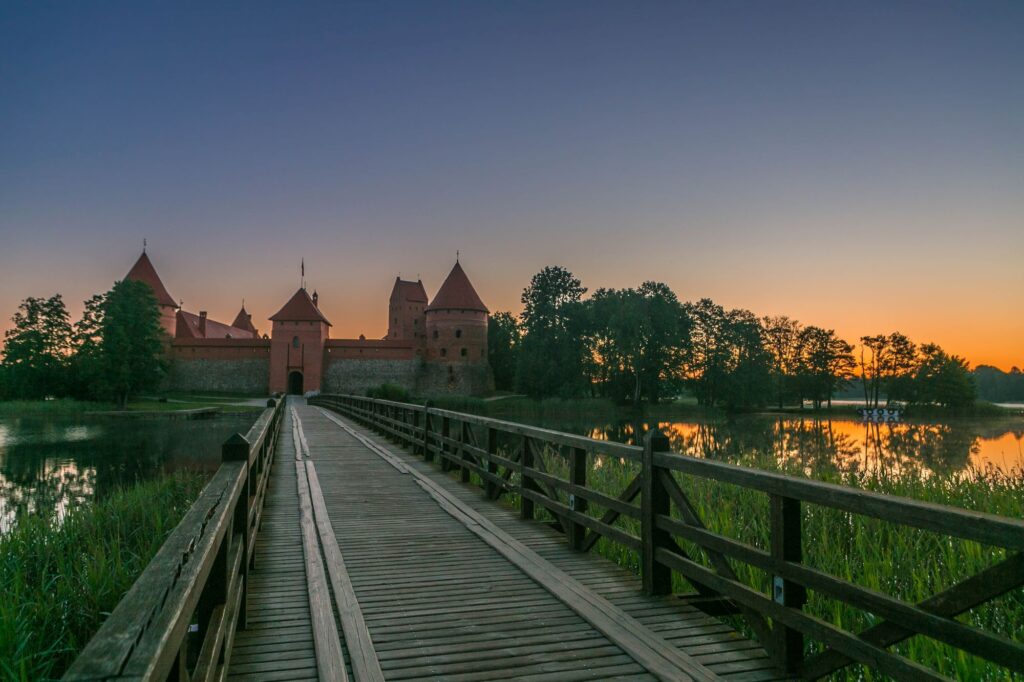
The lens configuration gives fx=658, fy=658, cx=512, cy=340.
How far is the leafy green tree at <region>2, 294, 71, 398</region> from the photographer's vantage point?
123 ft

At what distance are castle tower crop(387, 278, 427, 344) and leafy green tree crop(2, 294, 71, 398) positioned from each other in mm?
31171

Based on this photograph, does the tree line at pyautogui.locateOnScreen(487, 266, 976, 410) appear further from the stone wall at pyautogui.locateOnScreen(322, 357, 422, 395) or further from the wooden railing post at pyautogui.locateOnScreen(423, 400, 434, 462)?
the wooden railing post at pyautogui.locateOnScreen(423, 400, 434, 462)

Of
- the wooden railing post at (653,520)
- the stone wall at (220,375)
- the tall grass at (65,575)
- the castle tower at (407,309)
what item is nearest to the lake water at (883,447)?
the wooden railing post at (653,520)

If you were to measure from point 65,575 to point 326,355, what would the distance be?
149 feet

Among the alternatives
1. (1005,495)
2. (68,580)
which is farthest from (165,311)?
(1005,495)

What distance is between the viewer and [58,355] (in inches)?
1534

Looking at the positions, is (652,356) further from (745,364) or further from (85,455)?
(85,455)

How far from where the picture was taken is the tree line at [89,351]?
118 feet

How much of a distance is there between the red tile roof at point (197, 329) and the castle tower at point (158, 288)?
164cm

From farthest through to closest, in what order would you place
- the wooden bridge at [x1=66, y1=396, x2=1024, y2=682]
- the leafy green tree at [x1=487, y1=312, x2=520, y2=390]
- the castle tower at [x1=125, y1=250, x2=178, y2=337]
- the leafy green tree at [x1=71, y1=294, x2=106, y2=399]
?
1. the leafy green tree at [x1=487, y1=312, x2=520, y2=390]
2. the castle tower at [x1=125, y1=250, x2=178, y2=337]
3. the leafy green tree at [x1=71, y1=294, x2=106, y2=399]
4. the wooden bridge at [x1=66, y1=396, x2=1024, y2=682]

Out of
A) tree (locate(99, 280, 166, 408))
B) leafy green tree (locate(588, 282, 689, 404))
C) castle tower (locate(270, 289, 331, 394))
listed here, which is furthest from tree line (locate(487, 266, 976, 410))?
tree (locate(99, 280, 166, 408))

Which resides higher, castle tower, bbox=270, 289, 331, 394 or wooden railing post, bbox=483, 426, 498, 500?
castle tower, bbox=270, 289, 331, 394

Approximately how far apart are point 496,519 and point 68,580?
3460 mm

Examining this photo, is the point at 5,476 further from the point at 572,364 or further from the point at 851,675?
the point at 572,364
